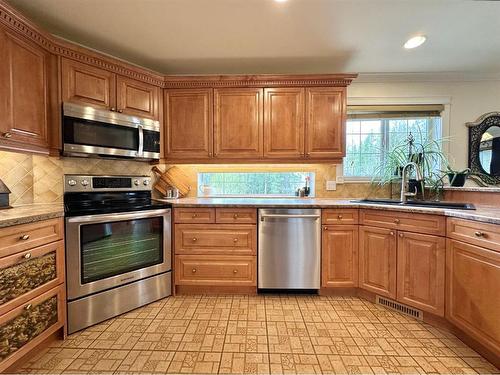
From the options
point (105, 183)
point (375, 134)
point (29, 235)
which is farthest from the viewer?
point (375, 134)

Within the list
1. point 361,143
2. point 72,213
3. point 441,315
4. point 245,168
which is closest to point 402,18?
point 361,143

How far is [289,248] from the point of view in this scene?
244cm

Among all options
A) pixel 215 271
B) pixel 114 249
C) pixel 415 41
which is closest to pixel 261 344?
pixel 215 271

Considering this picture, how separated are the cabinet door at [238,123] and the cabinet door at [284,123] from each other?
78 millimetres

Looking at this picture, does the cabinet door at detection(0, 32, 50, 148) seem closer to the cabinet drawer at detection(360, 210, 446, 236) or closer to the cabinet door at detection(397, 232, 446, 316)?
the cabinet drawer at detection(360, 210, 446, 236)

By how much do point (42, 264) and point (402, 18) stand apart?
10.6ft

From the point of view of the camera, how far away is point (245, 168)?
3.07 m

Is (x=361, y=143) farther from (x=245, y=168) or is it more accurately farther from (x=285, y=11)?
(x=285, y=11)

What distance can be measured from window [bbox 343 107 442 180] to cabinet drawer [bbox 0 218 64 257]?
2.91 metres

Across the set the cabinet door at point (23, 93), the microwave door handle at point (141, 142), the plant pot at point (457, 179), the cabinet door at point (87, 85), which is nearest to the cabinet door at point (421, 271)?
the plant pot at point (457, 179)

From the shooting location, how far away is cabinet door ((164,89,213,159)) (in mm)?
2736

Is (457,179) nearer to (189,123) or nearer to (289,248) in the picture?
(289,248)

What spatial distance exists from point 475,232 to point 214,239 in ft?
6.72

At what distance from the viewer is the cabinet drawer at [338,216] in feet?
7.97
